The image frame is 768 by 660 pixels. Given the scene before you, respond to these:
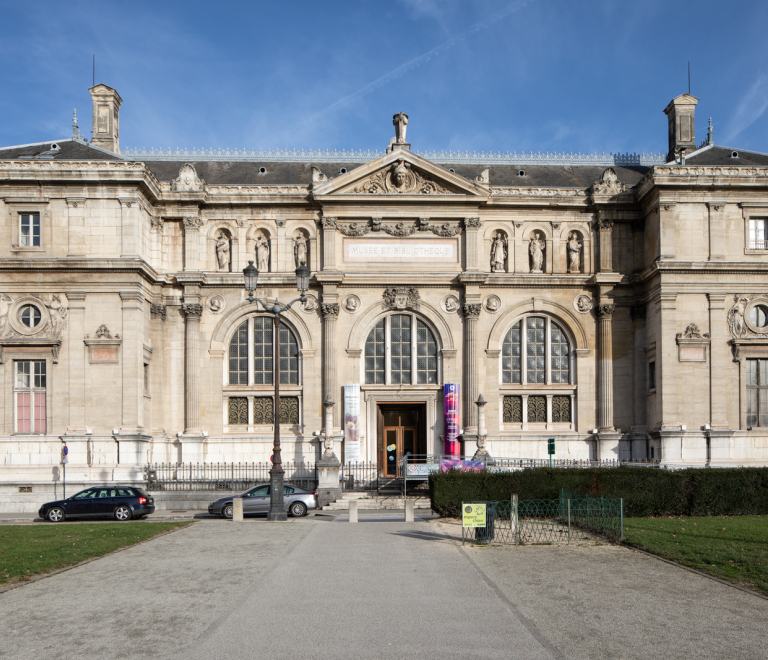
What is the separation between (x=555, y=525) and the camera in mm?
22125

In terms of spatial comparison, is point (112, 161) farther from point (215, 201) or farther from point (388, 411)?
point (388, 411)

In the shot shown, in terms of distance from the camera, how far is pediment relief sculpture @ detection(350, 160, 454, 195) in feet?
124

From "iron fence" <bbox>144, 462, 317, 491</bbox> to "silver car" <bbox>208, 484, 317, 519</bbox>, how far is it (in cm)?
499

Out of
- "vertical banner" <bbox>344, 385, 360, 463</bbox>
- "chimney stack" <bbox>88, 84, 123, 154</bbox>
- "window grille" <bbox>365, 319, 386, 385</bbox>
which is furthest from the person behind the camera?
"chimney stack" <bbox>88, 84, 123, 154</bbox>

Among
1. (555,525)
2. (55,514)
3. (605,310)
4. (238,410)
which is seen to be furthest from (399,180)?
(55,514)

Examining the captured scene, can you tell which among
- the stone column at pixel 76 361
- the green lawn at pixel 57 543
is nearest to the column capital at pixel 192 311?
the stone column at pixel 76 361

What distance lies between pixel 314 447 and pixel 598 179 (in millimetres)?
20096

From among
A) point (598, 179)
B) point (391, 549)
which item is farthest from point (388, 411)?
point (391, 549)

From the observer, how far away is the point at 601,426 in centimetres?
3725

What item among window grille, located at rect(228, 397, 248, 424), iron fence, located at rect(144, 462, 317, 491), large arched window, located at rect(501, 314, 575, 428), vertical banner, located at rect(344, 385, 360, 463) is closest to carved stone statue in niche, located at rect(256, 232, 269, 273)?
window grille, located at rect(228, 397, 248, 424)

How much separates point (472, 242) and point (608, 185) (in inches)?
285

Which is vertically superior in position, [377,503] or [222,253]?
[222,253]

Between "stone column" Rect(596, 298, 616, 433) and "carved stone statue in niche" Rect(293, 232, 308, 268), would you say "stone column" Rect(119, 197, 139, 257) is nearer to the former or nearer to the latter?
"carved stone statue in niche" Rect(293, 232, 308, 268)

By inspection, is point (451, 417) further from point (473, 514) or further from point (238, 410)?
point (473, 514)
